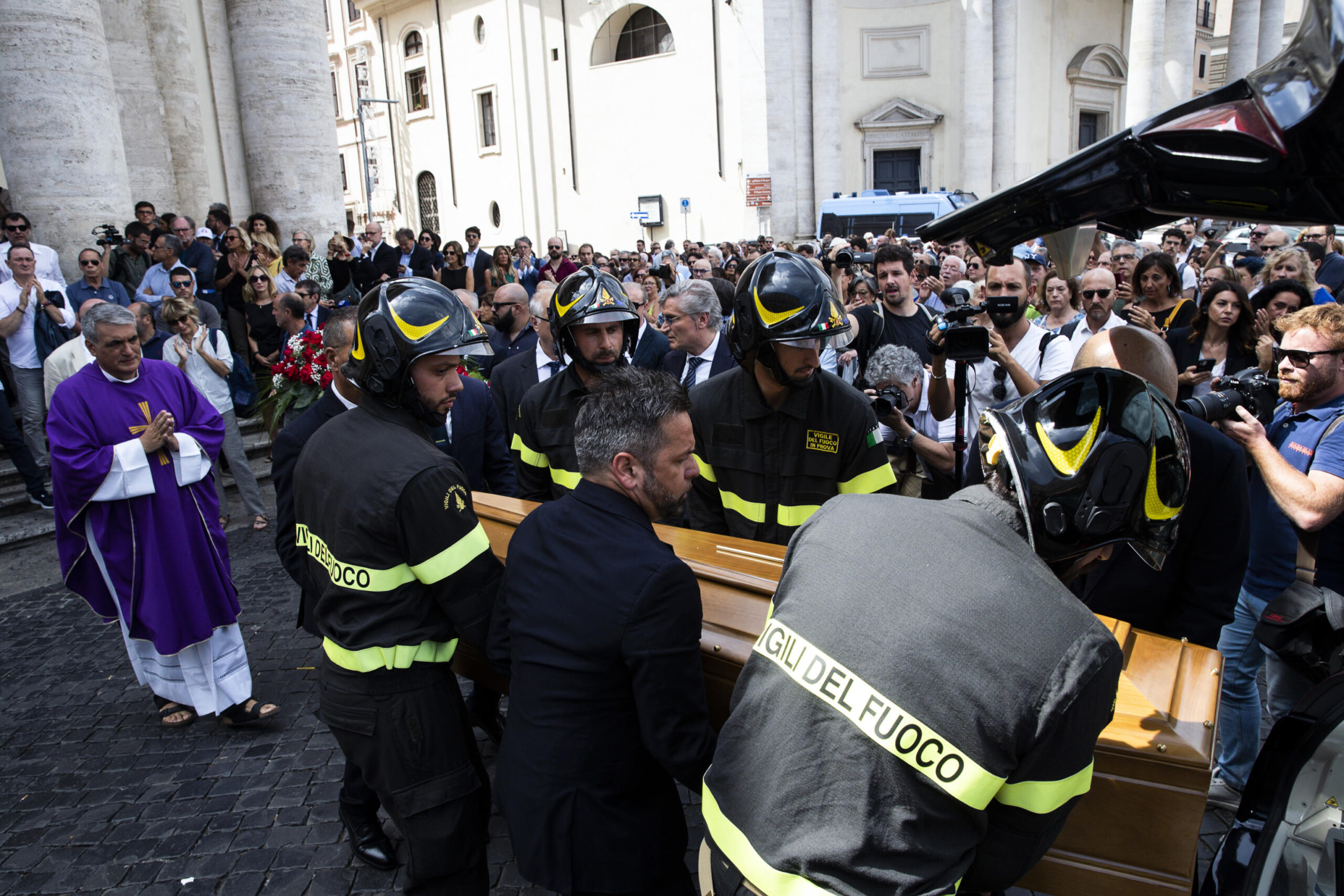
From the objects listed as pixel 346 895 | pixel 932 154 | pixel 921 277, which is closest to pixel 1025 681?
pixel 346 895

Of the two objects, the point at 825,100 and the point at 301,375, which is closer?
the point at 301,375

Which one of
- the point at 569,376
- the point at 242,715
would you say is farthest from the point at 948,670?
the point at 242,715

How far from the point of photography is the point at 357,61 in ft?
130

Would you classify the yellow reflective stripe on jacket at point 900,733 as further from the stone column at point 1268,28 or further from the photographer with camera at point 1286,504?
the stone column at point 1268,28

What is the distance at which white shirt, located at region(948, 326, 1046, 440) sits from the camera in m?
4.57

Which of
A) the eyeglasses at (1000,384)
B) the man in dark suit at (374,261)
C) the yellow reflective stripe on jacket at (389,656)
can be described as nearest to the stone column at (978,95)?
the man in dark suit at (374,261)

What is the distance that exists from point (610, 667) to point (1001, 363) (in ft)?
10.0

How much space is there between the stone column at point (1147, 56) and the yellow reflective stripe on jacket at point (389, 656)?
27966 mm

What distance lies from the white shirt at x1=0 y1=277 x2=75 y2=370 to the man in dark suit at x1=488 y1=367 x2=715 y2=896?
24.2 ft

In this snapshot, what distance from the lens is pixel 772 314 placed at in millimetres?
2754

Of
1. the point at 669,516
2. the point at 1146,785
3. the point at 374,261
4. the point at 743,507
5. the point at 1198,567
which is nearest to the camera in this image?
the point at 1146,785

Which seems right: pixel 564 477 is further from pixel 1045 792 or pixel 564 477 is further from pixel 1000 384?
pixel 1045 792

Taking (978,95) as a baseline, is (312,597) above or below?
below

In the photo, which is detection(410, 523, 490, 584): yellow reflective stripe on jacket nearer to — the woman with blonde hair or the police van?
the woman with blonde hair
